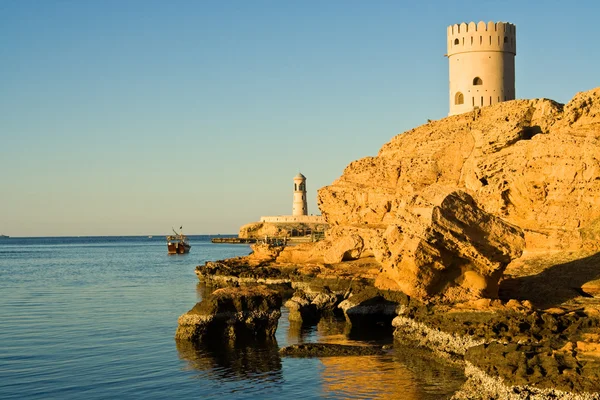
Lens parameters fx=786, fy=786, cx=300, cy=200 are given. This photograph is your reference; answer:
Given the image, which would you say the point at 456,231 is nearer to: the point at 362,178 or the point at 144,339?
the point at 144,339

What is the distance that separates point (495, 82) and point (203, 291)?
28598mm

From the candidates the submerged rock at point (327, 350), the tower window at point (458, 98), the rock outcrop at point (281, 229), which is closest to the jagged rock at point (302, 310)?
the submerged rock at point (327, 350)

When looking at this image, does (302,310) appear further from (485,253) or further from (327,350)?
(485,253)

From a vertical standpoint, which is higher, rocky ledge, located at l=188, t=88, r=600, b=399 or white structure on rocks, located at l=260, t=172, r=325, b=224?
white structure on rocks, located at l=260, t=172, r=325, b=224

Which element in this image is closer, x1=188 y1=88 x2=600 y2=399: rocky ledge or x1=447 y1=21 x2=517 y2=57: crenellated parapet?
x1=188 y1=88 x2=600 y2=399: rocky ledge

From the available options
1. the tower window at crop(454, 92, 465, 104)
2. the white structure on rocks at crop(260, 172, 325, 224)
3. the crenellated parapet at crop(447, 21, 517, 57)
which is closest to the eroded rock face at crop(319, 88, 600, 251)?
the tower window at crop(454, 92, 465, 104)

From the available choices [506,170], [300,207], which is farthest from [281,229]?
[506,170]

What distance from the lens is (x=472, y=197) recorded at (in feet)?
119

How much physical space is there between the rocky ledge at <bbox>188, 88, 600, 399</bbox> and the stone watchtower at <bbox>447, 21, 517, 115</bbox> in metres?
12.4

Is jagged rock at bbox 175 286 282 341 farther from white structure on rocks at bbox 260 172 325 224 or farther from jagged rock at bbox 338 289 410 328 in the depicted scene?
white structure on rocks at bbox 260 172 325 224

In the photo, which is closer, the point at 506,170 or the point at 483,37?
the point at 506,170

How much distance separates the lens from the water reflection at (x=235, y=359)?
23681 mm

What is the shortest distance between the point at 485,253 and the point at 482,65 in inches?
1564

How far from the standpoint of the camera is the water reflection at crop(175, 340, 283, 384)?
23.7 m
